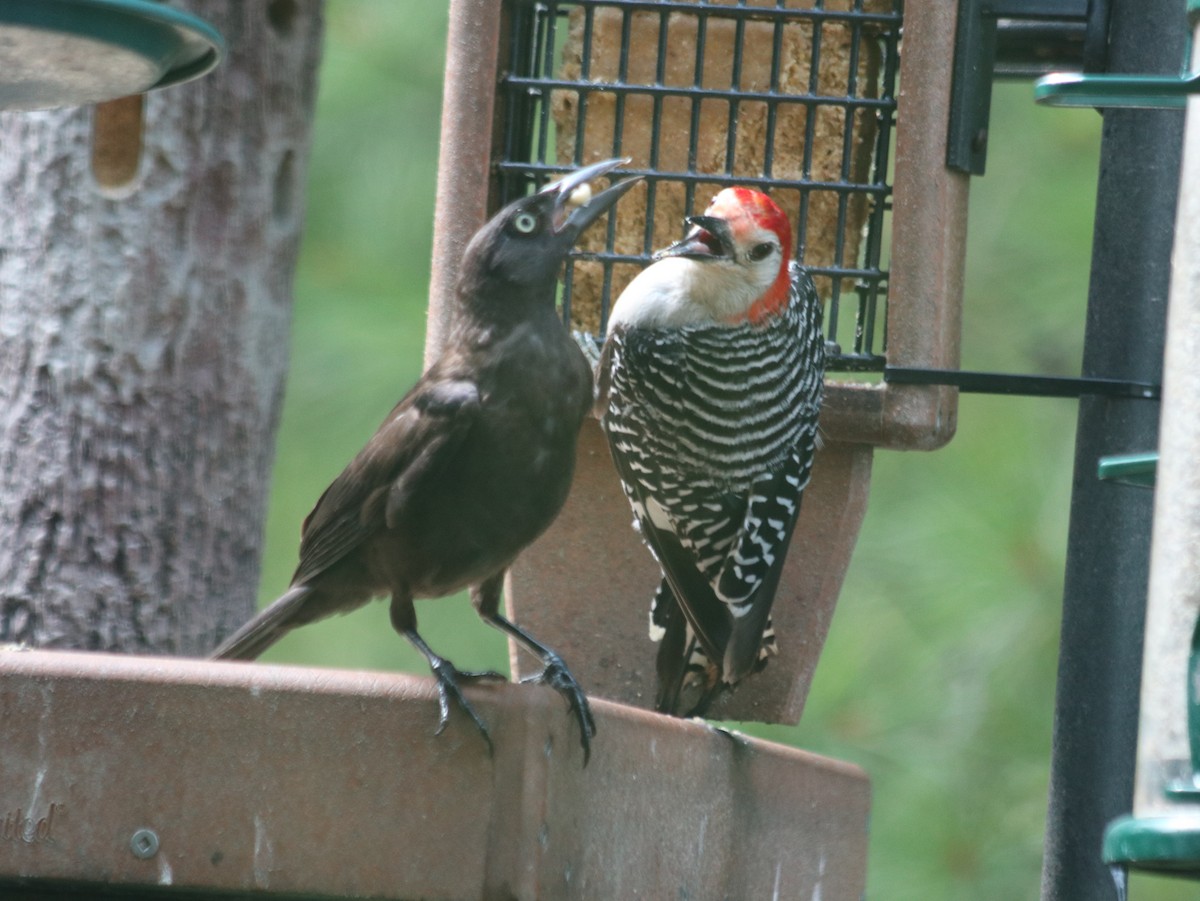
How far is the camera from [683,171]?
3.83 metres

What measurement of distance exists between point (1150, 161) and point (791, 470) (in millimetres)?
917

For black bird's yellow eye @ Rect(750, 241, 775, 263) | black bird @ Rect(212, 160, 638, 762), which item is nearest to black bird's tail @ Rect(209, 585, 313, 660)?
black bird @ Rect(212, 160, 638, 762)

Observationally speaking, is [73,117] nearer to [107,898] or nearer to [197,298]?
[197,298]

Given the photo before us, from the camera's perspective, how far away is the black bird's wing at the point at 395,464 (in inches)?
123

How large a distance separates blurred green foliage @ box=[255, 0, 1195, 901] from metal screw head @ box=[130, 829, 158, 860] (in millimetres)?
4130

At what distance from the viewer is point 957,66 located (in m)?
3.61

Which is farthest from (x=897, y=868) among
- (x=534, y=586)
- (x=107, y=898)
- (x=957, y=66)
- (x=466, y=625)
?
(x=107, y=898)

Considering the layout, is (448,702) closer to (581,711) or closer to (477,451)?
(581,711)

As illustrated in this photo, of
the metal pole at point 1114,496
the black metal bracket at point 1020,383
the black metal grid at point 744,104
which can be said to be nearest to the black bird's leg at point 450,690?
the metal pole at point 1114,496

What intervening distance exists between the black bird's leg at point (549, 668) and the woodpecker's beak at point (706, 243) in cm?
70

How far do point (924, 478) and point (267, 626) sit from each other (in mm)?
3981

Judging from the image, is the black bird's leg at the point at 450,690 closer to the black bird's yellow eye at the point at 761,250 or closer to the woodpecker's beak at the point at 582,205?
the woodpecker's beak at the point at 582,205

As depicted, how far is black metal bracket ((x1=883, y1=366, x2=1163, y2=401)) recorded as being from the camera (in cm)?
300

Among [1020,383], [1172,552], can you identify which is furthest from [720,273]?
[1172,552]
